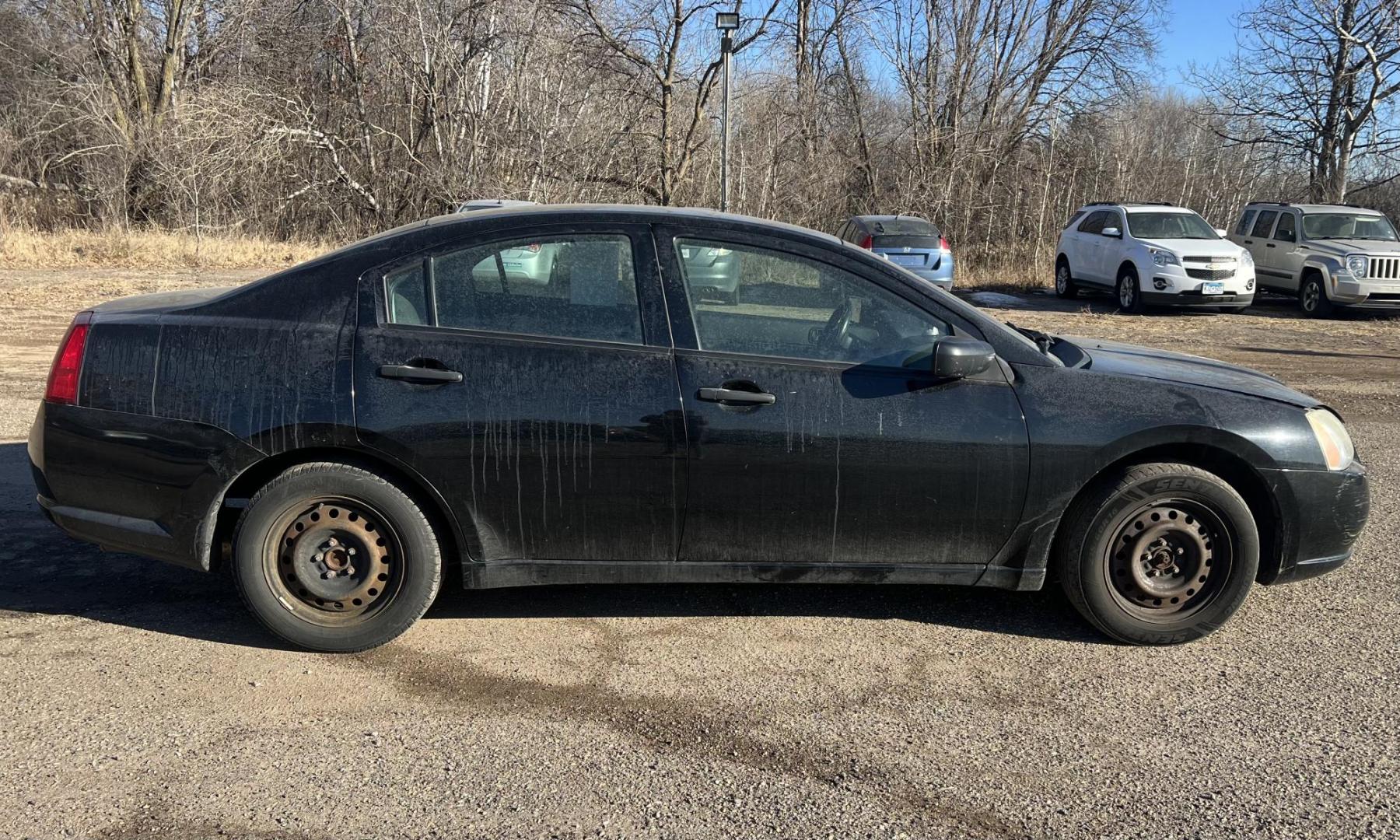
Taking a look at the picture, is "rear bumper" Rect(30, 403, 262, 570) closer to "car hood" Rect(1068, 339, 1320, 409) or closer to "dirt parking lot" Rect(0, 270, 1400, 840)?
"dirt parking lot" Rect(0, 270, 1400, 840)

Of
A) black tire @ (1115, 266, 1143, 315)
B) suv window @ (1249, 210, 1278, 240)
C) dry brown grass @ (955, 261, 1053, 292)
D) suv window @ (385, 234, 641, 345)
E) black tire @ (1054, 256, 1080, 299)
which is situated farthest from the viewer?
dry brown grass @ (955, 261, 1053, 292)

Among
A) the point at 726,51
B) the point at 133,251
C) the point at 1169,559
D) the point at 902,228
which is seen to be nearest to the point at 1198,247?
the point at 902,228

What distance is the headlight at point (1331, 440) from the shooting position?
4363 millimetres

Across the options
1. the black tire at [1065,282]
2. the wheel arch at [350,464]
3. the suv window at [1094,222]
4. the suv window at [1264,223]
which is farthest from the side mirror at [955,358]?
the suv window at [1264,223]

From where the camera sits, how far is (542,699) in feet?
12.6

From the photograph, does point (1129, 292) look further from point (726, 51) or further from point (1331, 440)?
point (1331, 440)

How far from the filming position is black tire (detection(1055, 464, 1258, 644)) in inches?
167

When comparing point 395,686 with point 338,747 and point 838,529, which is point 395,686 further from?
point 838,529

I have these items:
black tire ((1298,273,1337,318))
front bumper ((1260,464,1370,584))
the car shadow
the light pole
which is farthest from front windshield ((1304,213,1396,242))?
the car shadow

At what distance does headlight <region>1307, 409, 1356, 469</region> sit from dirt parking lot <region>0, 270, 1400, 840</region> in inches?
28.2

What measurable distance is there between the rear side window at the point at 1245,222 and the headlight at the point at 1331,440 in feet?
61.0

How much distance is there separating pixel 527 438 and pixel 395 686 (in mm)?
1001

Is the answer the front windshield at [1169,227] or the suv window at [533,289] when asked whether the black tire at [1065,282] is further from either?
the suv window at [533,289]

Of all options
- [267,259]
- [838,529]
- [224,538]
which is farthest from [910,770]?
[267,259]
